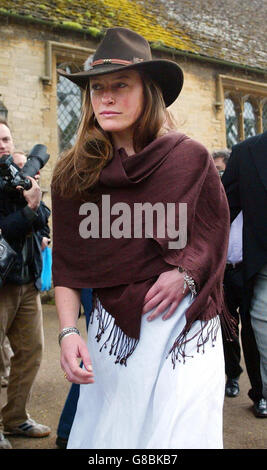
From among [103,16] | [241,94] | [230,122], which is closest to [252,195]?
[103,16]

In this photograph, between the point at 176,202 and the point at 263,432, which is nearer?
the point at 176,202

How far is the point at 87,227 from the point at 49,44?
930 cm

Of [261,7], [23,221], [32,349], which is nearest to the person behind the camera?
[23,221]

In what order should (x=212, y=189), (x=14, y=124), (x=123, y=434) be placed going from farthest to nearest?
(x=14, y=124)
(x=212, y=189)
(x=123, y=434)

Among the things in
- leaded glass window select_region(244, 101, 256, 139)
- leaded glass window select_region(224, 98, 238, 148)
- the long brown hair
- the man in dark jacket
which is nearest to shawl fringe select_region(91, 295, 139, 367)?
the long brown hair

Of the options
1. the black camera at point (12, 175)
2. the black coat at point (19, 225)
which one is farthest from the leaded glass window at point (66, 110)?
the black camera at point (12, 175)

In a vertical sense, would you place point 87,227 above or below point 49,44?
below

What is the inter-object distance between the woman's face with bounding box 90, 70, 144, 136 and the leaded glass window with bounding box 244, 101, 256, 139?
1287 centimetres

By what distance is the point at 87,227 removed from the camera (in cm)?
186

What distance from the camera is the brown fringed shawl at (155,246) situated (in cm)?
170

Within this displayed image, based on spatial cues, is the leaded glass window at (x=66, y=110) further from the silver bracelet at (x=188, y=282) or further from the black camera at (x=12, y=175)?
the silver bracelet at (x=188, y=282)

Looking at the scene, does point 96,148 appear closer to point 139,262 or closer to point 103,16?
point 139,262

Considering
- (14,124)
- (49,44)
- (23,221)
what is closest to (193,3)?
(49,44)

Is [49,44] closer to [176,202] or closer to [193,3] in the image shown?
[193,3]
